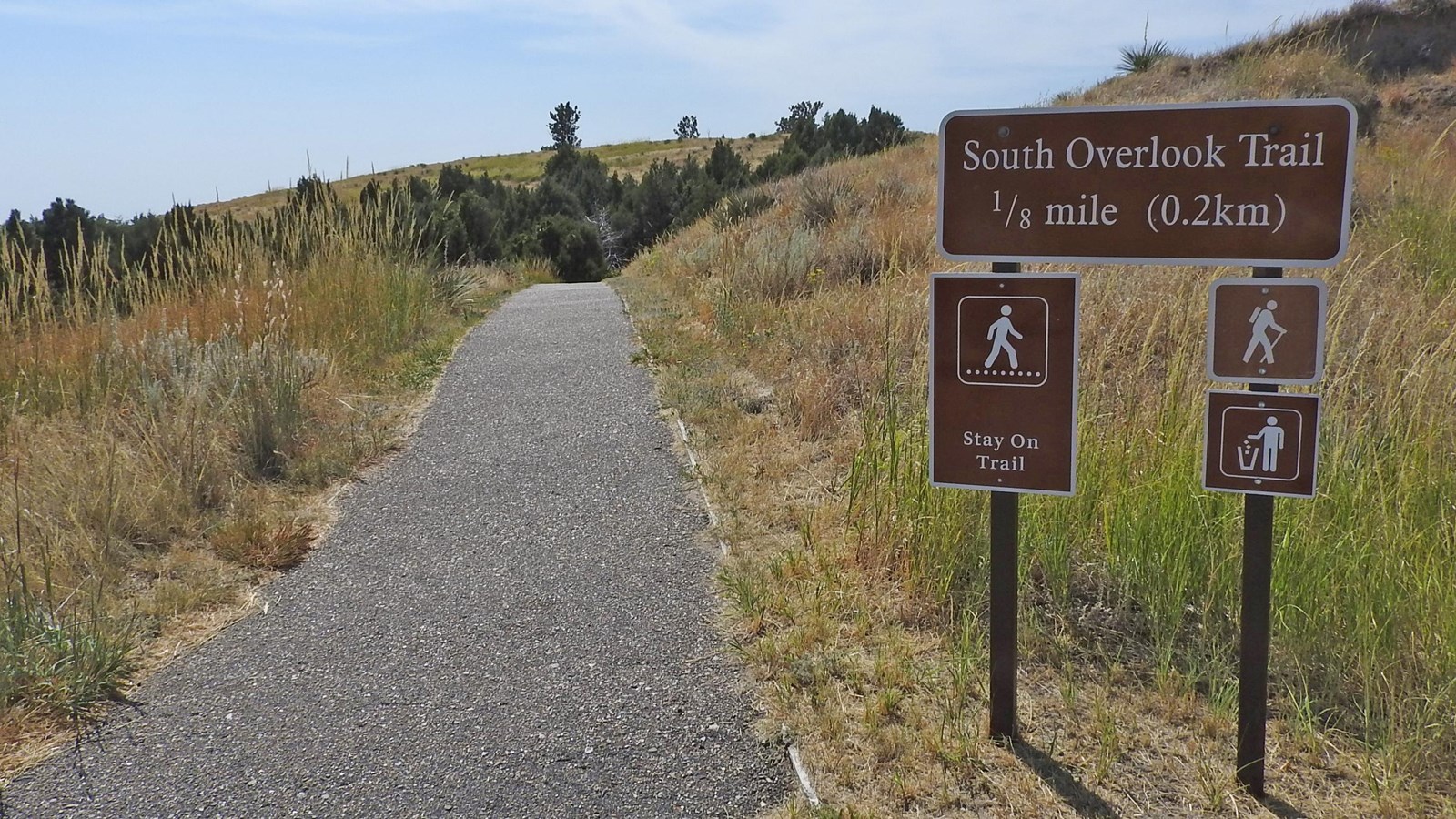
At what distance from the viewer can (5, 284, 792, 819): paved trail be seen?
113 inches

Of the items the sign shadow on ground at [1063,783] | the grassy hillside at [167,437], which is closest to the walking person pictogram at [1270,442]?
the sign shadow on ground at [1063,783]

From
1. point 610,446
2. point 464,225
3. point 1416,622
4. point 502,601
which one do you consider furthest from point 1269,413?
point 464,225

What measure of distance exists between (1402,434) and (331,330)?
7.29 m

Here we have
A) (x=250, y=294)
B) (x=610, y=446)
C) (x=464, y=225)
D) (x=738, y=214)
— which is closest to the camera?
(x=610, y=446)

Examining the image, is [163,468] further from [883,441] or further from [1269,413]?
[1269,413]

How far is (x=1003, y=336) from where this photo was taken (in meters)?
2.72

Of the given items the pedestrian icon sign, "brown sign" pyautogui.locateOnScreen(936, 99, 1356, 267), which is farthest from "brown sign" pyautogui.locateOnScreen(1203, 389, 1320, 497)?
the pedestrian icon sign

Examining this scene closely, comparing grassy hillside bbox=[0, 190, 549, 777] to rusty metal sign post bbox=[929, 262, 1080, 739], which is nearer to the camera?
rusty metal sign post bbox=[929, 262, 1080, 739]

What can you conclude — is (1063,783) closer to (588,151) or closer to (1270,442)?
(1270,442)

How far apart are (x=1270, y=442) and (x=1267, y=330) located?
275 mm

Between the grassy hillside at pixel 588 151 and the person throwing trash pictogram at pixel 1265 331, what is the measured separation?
5288cm

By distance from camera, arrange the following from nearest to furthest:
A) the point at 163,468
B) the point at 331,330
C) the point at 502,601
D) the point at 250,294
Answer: the point at 502,601 → the point at 163,468 → the point at 250,294 → the point at 331,330

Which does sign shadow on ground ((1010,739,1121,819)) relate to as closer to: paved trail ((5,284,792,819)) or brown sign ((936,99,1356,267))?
paved trail ((5,284,792,819))

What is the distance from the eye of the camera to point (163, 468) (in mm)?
5074
